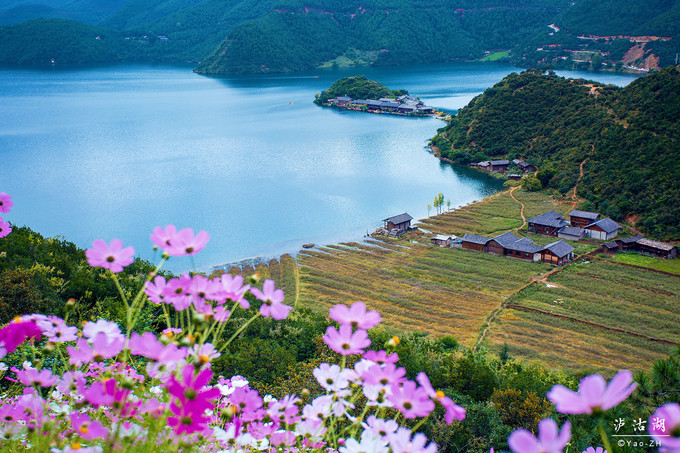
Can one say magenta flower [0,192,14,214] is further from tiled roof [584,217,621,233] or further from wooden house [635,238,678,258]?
tiled roof [584,217,621,233]

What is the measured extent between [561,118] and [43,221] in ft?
116

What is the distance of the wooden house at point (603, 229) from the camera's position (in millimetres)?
23453

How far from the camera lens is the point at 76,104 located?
59875mm

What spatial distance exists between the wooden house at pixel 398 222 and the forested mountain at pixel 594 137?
399 inches

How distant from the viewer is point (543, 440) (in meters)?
1.07

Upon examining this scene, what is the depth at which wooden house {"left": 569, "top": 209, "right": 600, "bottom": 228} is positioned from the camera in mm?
24750

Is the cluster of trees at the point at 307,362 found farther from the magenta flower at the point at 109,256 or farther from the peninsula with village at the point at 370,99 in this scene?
the peninsula with village at the point at 370,99

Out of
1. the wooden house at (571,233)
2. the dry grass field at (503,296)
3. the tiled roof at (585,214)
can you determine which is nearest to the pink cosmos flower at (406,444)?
the dry grass field at (503,296)

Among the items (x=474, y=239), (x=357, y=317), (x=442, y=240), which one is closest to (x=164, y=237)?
(x=357, y=317)

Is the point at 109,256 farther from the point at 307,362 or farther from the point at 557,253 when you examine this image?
the point at 557,253

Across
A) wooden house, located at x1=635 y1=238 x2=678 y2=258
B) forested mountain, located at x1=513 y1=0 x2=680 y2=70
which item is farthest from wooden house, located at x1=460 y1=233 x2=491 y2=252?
forested mountain, located at x1=513 y1=0 x2=680 y2=70

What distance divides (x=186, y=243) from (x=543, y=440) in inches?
44.5

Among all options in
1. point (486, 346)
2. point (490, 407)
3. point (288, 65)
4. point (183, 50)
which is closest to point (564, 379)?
point (486, 346)

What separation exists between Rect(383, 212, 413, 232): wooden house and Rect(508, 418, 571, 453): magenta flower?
962 inches
